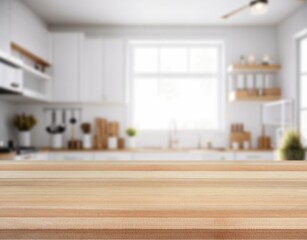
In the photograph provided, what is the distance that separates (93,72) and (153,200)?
544 centimetres

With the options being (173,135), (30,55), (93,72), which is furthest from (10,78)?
(173,135)

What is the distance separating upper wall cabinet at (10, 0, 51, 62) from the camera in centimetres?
425

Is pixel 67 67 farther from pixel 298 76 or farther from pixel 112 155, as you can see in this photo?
pixel 298 76

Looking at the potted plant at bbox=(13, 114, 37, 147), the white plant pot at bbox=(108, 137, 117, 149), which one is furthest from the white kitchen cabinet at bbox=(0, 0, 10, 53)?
the white plant pot at bbox=(108, 137, 117, 149)

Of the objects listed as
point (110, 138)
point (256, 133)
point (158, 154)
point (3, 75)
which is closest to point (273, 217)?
point (3, 75)

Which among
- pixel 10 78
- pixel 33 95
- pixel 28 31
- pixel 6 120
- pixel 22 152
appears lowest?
pixel 22 152

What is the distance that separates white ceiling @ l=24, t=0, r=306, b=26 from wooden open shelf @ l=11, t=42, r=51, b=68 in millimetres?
604

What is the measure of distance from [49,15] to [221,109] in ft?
9.53

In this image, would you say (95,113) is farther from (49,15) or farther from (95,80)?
(49,15)

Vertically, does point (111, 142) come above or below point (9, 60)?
below

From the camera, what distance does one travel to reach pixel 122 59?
18.3ft

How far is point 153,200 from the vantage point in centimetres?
26

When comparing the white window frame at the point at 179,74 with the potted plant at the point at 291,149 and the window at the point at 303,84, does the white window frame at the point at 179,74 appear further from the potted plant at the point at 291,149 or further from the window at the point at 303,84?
the potted plant at the point at 291,149

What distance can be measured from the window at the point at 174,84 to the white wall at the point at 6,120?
71.6 inches
